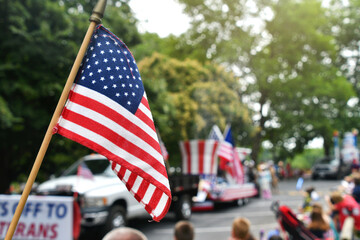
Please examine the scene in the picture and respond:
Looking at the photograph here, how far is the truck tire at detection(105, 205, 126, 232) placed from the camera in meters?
8.08

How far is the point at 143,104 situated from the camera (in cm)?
261

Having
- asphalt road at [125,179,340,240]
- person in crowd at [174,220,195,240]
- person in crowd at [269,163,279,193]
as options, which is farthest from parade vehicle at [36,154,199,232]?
person in crowd at [269,163,279,193]

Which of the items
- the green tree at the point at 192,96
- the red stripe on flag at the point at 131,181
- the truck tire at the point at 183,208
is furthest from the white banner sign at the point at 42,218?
the green tree at the point at 192,96

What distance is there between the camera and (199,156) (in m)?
13.1

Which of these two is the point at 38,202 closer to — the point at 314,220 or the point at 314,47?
the point at 314,220

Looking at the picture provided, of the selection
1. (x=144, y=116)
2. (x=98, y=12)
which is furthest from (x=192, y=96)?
(x=98, y=12)

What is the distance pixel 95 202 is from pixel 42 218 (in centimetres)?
300

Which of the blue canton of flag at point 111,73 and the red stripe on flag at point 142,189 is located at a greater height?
the blue canton of flag at point 111,73

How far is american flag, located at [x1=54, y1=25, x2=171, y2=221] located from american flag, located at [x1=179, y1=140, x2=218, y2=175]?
405 inches

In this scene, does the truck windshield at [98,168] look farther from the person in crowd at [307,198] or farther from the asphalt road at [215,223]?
the person in crowd at [307,198]

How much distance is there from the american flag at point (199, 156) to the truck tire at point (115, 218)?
15.7ft

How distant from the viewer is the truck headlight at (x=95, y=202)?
788 centimetres

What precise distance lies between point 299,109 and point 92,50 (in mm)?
31382

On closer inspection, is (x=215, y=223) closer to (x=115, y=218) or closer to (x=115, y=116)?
(x=115, y=218)
